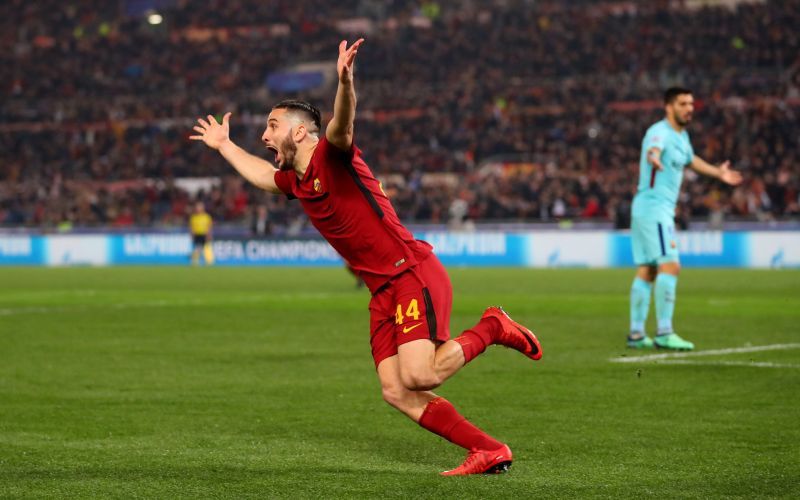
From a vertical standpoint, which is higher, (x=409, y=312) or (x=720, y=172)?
(x=720, y=172)

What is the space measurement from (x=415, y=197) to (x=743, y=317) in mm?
22651

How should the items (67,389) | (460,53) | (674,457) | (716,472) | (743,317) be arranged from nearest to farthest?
(716,472), (674,457), (67,389), (743,317), (460,53)

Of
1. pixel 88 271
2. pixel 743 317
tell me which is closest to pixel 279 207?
pixel 88 271

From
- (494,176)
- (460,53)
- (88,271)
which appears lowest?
(88,271)

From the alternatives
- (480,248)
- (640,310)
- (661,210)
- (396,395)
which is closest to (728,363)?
(640,310)

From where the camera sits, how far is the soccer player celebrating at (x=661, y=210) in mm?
11234

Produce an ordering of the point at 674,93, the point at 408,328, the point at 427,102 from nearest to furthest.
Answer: the point at 408,328, the point at 674,93, the point at 427,102

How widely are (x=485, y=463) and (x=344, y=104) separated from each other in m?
1.75

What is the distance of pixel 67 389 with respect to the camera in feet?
28.9

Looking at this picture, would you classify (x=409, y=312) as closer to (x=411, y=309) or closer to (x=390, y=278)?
(x=411, y=309)

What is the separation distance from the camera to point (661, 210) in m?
11.3

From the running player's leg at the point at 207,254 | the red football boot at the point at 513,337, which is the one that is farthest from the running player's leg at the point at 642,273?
the running player's leg at the point at 207,254

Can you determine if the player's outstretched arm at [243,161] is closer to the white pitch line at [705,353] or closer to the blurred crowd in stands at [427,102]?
the white pitch line at [705,353]

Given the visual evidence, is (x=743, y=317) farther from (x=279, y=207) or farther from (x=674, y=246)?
(x=279, y=207)
